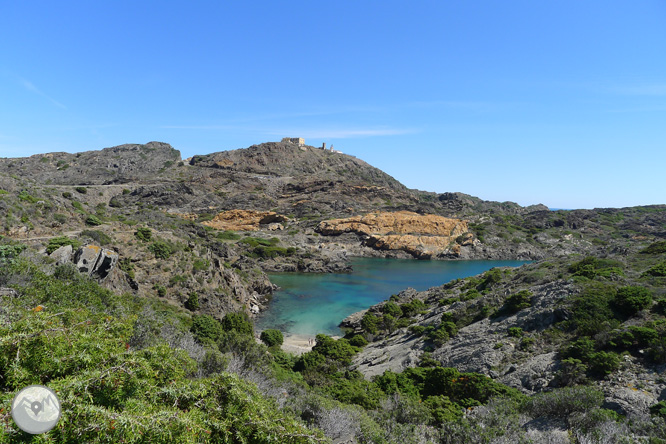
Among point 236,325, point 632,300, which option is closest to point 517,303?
point 632,300

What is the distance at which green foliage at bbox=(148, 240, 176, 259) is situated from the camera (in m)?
33.8

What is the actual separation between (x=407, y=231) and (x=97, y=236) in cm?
8305

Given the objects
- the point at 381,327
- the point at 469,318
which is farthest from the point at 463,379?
the point at 381,327

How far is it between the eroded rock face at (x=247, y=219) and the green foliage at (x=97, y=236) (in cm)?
6761

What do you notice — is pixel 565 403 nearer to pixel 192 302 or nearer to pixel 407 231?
pixel 192 302

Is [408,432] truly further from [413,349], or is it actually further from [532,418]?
[413,349]

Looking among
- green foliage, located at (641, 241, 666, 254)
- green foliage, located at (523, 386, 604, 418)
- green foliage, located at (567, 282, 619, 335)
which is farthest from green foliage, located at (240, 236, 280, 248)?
green foliage, located at (523, 386, 604, 418)

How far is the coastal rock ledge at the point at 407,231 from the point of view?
94875mm

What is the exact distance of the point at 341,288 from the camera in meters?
57.5

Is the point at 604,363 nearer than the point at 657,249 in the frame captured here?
Yes

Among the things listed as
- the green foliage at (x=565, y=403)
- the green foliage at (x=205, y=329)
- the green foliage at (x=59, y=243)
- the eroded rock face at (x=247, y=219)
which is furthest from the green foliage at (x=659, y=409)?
the eroded rock face at (x=247, y=219)

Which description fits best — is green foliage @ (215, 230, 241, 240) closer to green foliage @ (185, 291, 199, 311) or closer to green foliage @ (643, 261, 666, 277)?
green foliage @ (185, 291, 199, 311)

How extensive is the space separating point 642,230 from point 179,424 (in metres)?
154

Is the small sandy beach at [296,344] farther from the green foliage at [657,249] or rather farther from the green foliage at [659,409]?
the green foliage at [657,249]
